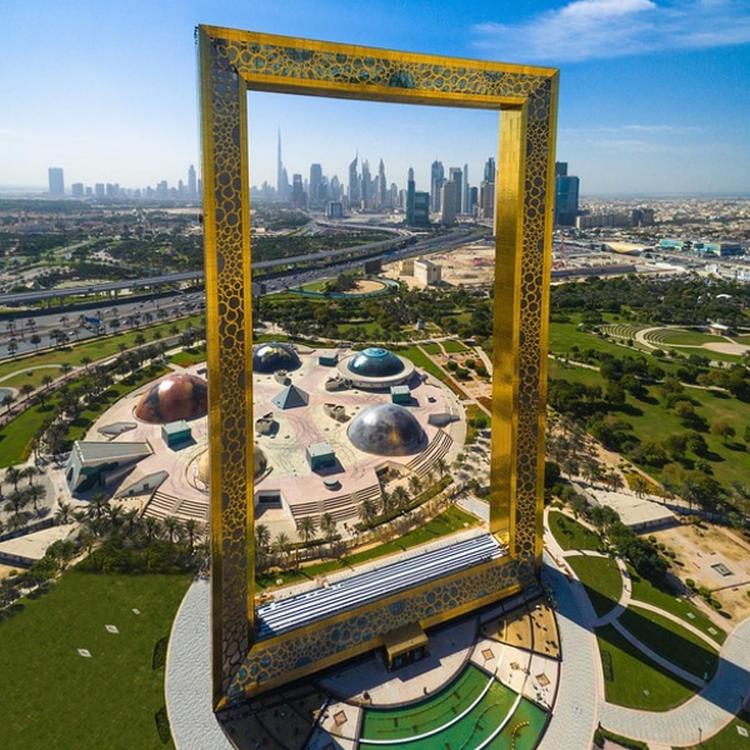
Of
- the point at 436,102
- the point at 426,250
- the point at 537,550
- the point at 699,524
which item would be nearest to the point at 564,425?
the point at 699,524

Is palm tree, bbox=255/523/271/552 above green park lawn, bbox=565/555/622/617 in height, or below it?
above

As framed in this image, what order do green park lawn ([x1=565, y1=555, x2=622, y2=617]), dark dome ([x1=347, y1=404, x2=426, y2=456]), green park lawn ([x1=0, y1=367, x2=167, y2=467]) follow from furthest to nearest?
dark dome ([x1=347, y1=404, x2=426, y2=456]) < green park lawn ([x1=0, y1=367, x2=167, y2=467]) < green park lawn ([x1=565, y1=555, x2=622, y2=617])

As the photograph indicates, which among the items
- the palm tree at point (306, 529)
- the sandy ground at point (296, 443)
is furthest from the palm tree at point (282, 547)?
the sandy ground at point (296, 443)

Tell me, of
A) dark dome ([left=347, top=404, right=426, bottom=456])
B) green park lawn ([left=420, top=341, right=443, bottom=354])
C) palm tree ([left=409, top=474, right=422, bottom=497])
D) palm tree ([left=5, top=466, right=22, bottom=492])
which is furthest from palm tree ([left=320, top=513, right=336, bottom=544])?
green park lawn ([left=420, top=341, right=443, bottom=354])

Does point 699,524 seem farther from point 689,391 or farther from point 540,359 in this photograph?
point 689,391

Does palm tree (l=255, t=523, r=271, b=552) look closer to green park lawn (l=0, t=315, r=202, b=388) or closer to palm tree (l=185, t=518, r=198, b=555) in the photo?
palm tree (l=185, t=518, r=198, b=555)
